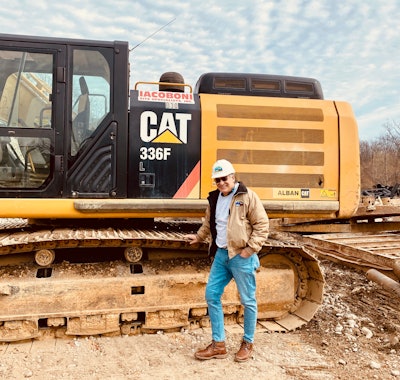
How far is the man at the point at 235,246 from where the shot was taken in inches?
143

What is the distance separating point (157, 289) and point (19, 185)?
5.60 feet

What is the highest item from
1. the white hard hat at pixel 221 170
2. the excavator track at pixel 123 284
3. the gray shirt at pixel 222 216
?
the white hard hat at pixel 221 170

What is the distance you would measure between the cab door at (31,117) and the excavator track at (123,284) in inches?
20.9

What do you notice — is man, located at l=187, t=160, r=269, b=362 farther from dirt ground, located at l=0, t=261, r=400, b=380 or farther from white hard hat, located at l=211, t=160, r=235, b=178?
dirt ground, located at l=0, t=261, r=400, b=380

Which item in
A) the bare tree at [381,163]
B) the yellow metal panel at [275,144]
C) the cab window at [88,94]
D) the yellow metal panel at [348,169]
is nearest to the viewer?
the cab window at [88,94]

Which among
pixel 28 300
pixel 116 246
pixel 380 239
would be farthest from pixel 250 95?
pixel 380 239

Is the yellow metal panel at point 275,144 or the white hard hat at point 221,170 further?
the yellow metal panel at point 275,144

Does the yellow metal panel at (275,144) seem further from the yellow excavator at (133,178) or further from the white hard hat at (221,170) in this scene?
the white hard hat at (221,170)

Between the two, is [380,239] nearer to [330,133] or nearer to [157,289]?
[330,133]

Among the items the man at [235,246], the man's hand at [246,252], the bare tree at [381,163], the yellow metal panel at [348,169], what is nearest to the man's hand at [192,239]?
the man at [235,246]

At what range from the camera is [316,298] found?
4.76 metres

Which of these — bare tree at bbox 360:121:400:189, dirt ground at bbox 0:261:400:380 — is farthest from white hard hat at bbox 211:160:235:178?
bare tree at bbox 360:121:400:189

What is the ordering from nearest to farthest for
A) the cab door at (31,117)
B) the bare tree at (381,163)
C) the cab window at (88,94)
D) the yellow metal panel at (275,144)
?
the cab door at (31,117)
the cab window at (88,94)
the yellow metal panel at (275,144)
the bare tree at (381,163)

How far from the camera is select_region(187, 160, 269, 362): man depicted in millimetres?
3621
